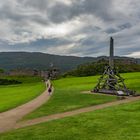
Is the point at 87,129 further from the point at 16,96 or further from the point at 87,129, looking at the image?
the point at 16,96

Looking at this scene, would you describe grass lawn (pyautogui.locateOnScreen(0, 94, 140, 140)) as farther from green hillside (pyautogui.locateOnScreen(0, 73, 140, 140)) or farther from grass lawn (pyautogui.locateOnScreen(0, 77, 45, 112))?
grass lawn (pyautogui.locateOnScreen(0, 77, 45, 112))

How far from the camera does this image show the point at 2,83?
11762 centimetres

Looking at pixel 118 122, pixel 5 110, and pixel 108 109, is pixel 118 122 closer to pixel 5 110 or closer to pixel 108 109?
pixel 108 109

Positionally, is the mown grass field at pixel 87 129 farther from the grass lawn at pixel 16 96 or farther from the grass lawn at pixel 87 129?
the grass lawn at pixel 16 96

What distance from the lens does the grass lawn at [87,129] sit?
19.6 m

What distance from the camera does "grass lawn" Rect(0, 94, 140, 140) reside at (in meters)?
19.6

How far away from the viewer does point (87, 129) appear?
21.3m

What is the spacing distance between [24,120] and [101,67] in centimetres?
11873

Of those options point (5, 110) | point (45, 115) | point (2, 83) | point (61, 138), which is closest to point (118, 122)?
point (61, 138)

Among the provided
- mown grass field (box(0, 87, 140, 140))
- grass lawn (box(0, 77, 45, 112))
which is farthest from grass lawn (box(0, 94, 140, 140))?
grass lawn (box(0, 77, 45, 112))

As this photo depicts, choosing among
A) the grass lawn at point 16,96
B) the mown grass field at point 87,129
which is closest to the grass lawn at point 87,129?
the mown grass field at point 87,129

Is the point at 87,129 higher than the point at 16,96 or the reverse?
higher

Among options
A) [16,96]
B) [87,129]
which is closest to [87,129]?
[87,129]

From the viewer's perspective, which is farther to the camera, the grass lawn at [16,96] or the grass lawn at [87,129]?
the grass lawn at [16,96]
